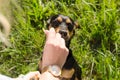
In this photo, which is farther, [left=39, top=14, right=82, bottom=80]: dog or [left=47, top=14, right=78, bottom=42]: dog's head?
[left=47, top=14, right=78, bottom=42]: dog's head

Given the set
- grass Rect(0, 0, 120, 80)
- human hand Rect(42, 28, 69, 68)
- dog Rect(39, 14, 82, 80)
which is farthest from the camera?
grass Rect(0, 0, 120, 80)

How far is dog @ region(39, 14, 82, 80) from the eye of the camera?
8.86ft

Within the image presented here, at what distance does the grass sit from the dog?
0.63 ft

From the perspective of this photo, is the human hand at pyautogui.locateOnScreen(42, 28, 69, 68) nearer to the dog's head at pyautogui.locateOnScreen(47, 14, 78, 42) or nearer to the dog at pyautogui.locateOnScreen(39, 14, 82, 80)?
the dog at pyautogui.locateOnScreen(39, 14, 82, 80)

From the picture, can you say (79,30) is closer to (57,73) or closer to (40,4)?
(40,4)

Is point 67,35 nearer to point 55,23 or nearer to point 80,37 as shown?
point 55,23

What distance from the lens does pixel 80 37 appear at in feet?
10.4

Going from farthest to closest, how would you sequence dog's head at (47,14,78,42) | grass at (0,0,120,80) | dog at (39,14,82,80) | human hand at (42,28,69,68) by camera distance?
grass at (0,0,120,80)
dog's head at (47,14,78,42)
dog at (39,14,82,80)
human hand at (42,28,69,68)

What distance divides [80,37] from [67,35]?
0.44 metres

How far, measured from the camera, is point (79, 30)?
3176mm

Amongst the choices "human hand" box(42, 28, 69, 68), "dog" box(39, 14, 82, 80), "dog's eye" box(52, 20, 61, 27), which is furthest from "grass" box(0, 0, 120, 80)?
"human hand" box(42, 28, 69, 68)

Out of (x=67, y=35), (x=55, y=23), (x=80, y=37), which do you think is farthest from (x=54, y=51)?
(x=80, y=37)

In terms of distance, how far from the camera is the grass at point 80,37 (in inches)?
116

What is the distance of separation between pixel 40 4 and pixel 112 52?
95 cm
